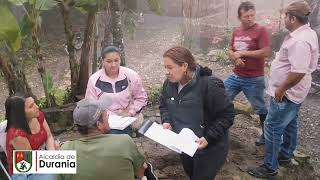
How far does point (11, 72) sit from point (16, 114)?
1.70 metres

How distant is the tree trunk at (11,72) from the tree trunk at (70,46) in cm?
64

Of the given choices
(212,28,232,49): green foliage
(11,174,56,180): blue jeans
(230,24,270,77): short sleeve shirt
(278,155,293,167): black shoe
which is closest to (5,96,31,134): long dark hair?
(11,174,56,180): blue jeans

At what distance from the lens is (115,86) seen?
391 cm

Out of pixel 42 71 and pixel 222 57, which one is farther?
pixel 222 57

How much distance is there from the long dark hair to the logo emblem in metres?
0.22

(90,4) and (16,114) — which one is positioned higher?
(90,4)

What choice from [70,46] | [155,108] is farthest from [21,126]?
[155,108]

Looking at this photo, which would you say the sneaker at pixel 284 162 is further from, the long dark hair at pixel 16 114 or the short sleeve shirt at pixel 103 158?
the long dark hair at pixel 16 114

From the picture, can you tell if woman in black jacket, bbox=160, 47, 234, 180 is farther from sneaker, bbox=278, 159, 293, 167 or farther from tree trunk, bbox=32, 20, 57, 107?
tree trunk, bbox=32, 20, 57, 107

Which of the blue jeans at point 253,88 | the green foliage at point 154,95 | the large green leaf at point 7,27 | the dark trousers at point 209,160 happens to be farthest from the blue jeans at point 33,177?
the green foliage at point 154,95

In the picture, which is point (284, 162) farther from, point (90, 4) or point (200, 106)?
point (90, 4)

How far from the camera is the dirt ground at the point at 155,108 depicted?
4.34m

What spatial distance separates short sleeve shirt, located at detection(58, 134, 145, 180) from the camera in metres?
2.31

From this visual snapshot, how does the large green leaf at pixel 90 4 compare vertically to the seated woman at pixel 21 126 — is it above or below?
above
